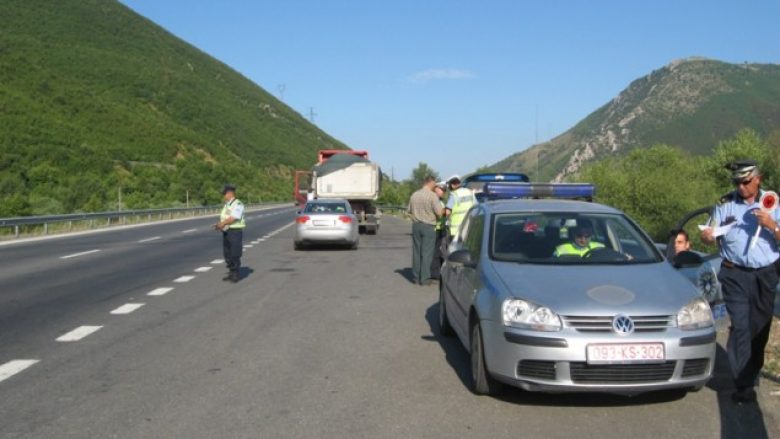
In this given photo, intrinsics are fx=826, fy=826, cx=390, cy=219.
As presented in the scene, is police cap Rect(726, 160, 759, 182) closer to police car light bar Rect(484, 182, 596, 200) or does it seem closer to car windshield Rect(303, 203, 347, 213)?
police car light bar Rect(484, 182, 596, 200)

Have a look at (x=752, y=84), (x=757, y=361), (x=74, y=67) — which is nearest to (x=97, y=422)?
(x=757, y=361)

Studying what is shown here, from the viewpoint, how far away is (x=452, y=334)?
8.77 metres

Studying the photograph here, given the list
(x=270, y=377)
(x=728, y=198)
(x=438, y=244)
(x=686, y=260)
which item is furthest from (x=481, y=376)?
(x=438, y=244)

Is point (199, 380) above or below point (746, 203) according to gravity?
below

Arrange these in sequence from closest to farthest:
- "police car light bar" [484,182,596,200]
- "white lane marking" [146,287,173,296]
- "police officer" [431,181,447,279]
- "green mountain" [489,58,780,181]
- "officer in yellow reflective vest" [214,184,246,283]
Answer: "police car light bar" [484,182,596,200], "white lane marking" [146,287,173,296], "officer in yellow reflective vest" [214,184,246,283], "police officer" [431,181,447,279], "green mountain" [489,58,780,181]

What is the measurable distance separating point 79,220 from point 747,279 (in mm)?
32471

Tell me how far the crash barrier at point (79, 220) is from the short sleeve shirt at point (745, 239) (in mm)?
25223

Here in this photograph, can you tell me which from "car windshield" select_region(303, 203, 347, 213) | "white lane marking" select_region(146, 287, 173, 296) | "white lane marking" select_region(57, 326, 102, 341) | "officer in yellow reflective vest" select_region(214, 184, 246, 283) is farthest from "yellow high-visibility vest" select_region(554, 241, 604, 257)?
"car windshield" select_region(303, 203, 347, 213)

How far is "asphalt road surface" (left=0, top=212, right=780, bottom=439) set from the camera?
213 inches

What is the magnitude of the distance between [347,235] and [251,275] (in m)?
6.76

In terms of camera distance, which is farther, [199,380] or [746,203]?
[199,380]

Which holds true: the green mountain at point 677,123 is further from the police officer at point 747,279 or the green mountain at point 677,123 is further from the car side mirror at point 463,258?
the police officer at point 747,279

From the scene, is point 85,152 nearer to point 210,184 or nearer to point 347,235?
point 210,184

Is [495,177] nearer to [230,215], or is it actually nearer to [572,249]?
[230,215]
